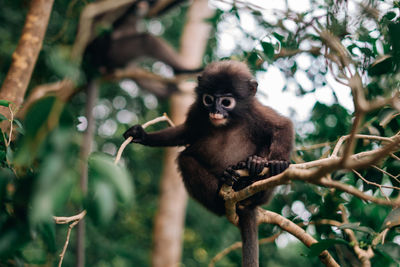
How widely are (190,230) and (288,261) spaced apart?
4.44 meters

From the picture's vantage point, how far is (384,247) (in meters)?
2.22

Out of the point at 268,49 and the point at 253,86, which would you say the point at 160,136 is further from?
the point at 268,49

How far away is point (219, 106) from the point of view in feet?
11.5

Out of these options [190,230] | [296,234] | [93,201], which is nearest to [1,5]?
[296,234]

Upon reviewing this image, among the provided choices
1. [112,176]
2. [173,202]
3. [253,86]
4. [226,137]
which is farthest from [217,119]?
[173,202]

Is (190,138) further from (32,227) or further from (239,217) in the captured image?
(32,227)

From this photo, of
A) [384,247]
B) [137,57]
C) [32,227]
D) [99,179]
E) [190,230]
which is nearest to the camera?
[99,179]

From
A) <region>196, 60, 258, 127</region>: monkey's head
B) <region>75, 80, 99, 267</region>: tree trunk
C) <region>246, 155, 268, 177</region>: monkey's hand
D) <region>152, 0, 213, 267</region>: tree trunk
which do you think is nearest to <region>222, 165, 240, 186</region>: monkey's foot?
<region>246, 155, 268, 177</region>: monkey's hand

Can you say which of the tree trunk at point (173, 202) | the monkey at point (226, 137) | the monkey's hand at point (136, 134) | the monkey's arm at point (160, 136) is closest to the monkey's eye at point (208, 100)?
the monkey at point (226, 137)

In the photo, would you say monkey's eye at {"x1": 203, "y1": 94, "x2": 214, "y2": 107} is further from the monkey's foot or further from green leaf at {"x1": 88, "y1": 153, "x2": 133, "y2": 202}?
green leaf at {"x1": 88, "y1": 153, "x2": 133, "y2": 202}

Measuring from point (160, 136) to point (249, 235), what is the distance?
4.19ft

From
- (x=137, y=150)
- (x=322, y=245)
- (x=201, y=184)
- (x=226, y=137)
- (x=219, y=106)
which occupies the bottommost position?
(x=137, y=150)

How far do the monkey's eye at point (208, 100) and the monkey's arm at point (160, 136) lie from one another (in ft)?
1.40

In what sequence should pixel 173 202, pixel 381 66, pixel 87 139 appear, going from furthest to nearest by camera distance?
pixel 173 202 → pixel 87 139 → pixel 381 66
